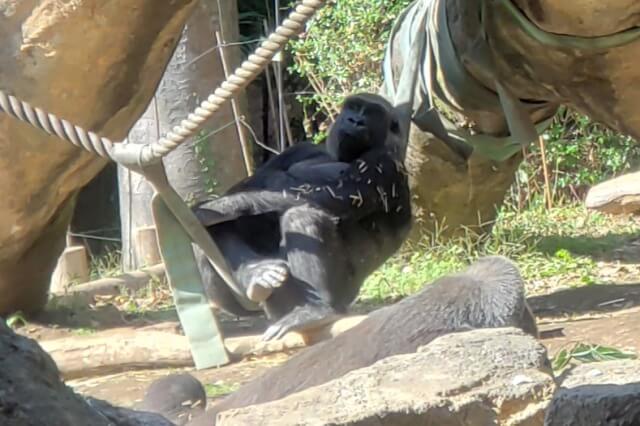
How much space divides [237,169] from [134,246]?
25.4 inches

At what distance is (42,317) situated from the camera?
4398 mm

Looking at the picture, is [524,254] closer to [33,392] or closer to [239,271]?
[239,271]

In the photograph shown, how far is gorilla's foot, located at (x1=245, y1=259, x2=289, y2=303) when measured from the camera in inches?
151

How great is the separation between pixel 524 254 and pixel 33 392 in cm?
447

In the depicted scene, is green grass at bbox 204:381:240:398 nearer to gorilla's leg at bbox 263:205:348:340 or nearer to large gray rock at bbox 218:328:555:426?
gorilla's leg at bbox 263:205:348:340

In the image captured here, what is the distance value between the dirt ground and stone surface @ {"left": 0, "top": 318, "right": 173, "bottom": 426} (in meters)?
1.93

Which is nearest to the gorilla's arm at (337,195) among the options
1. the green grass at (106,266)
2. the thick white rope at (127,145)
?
the thick white rope at (127,145)

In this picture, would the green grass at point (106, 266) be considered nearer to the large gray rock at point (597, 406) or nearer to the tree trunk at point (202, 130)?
the tree trunk at point (202, 130)

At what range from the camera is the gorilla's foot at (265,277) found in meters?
3.84

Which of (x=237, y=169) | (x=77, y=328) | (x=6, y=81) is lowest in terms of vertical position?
(x=77, y=328)

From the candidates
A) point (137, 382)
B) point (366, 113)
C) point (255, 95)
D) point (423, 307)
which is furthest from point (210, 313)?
point (255, 95)

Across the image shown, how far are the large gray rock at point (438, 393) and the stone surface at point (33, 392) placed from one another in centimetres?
63

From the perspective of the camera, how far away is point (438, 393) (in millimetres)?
1807

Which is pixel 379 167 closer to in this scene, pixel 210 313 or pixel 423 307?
pixel 210 313
